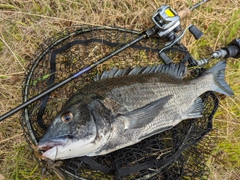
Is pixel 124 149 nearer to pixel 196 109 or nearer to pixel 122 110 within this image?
pixel 122 110

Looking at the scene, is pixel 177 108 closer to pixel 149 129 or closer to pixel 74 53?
pixel 149 129

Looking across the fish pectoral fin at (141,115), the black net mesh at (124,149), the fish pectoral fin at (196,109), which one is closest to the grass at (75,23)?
the black net mesh at (124,149)

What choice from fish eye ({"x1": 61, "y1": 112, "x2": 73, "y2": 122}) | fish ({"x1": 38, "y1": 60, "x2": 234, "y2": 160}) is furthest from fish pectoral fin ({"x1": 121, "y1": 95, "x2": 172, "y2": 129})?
fish eye ({"x1": 61, "y1": 112, "x2": 73, "y2": 122})

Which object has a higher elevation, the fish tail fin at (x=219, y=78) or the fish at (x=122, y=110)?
the fish at (x=122, y=110)

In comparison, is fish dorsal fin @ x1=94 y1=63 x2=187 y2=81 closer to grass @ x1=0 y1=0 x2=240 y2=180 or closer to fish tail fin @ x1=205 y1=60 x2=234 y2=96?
fish tail fin @ x1=205 y1=60 x2=234 y2=96

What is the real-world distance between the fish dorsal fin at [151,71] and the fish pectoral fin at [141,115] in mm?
447

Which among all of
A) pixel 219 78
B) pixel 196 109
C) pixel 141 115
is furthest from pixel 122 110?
pixel 219 78

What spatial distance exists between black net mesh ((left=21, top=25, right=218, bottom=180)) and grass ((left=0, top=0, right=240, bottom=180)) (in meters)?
0.27

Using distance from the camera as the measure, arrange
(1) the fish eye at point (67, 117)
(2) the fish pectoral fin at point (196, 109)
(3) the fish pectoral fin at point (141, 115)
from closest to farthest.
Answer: (1) the fish eye at point (67, 117) → (3) the fish pectoral fin at point (141, 115) → (2) the fish pectoral fin at point (196, 109)

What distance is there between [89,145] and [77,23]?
1781 mm

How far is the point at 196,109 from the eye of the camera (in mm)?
3066

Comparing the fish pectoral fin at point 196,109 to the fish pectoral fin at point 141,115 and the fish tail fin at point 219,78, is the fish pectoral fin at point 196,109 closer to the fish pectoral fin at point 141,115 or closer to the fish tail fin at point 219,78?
the fish tail fin at point 219,78

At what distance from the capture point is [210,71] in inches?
129

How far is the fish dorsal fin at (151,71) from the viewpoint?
9.30ft
